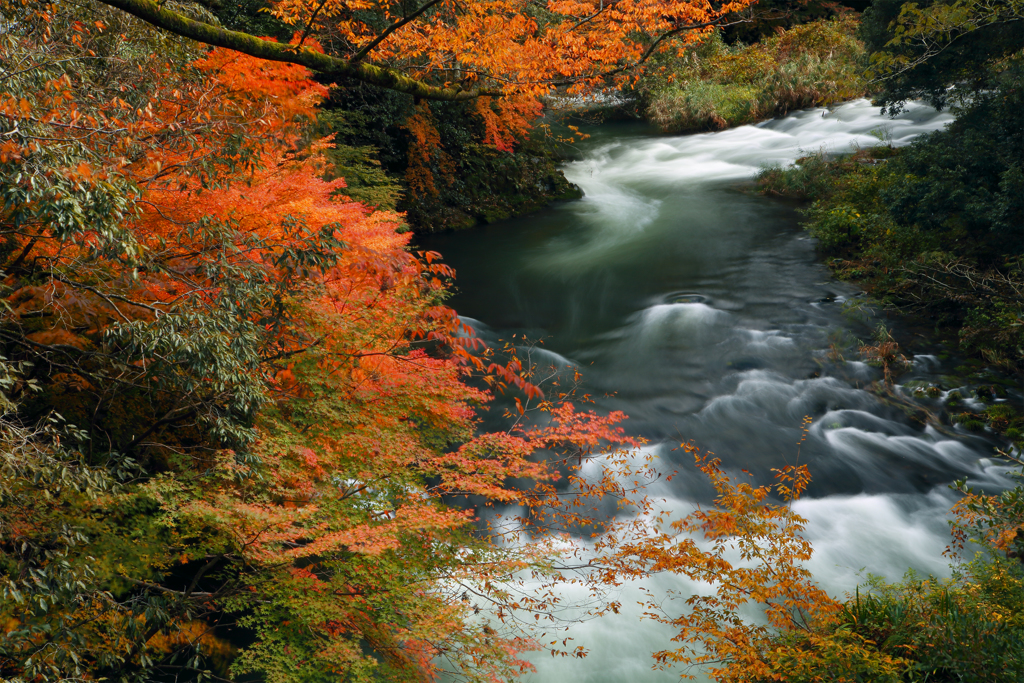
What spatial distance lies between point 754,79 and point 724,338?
18576mm

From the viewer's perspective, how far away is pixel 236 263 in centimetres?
514

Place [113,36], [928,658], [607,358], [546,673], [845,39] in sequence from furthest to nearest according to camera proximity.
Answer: [845,39] → [607,358] → [113,36] → [546,673] → [928,658]

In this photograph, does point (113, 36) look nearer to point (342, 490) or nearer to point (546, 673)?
point (342, 490)

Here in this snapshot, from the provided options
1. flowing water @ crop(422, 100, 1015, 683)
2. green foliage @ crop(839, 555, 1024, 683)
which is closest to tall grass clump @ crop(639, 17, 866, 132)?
flowing water @ crop(422, 100, 1015, 683)

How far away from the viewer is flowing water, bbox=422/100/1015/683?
6758 millimetres

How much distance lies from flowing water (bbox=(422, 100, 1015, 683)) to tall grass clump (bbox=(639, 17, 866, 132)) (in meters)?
1.62

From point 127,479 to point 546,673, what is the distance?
3.92 meters

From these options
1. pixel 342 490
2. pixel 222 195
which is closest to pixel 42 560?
pixel 342 490

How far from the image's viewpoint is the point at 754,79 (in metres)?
25.1

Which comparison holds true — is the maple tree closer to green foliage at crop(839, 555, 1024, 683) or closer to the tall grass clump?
green foliage at crop(839, 555, 1024, 683)

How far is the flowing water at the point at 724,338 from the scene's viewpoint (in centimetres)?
676

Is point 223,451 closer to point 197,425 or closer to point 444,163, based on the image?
point 197,425

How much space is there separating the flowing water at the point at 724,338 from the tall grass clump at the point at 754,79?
63.8 inches

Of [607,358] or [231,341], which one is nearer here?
[231,341]
